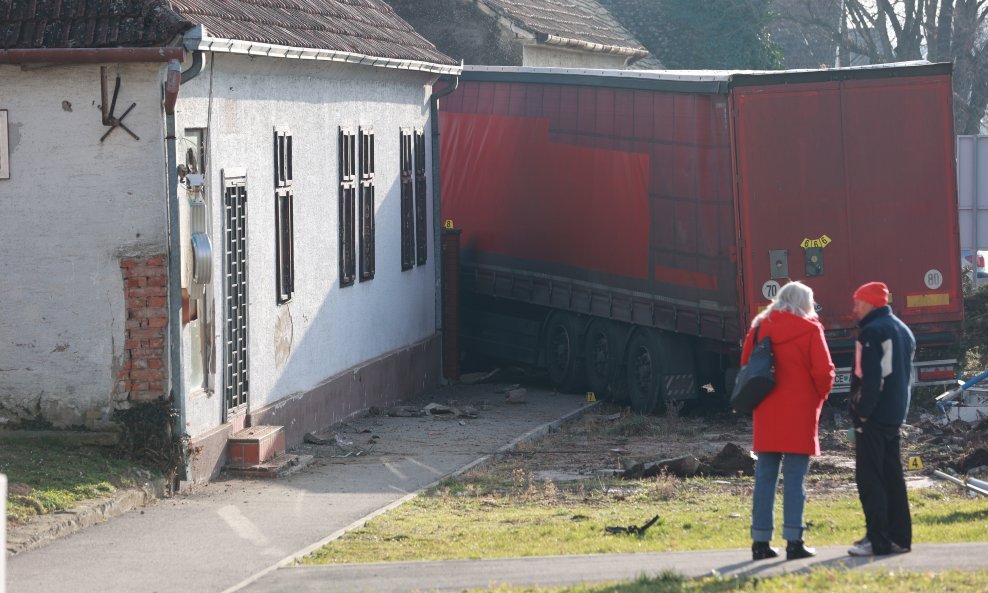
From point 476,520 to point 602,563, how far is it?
7.59 feet

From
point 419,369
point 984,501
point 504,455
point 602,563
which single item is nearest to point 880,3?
point 419,369

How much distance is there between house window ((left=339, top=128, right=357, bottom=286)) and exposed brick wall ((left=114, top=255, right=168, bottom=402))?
5100 millimetres

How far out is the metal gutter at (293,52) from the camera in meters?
12.2

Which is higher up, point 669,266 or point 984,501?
point 669,266

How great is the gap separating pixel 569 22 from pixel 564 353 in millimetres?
12995

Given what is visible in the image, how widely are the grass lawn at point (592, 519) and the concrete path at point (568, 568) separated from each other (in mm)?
328

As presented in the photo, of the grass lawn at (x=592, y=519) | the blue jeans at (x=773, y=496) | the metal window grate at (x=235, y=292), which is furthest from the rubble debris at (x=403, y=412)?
the blue jeans at (x=773, y=496)

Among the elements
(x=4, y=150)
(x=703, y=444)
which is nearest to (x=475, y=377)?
(x=703, y=444)

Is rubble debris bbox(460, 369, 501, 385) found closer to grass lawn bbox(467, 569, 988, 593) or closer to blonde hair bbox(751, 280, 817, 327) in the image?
blonde hair bbox(751, 280, 817, 327)

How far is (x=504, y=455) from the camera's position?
15.8 m

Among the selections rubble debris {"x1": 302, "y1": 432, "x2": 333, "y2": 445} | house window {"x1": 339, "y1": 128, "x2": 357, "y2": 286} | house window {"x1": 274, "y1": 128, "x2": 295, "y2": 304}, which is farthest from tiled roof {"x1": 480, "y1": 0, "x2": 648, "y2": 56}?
rubble debris {"x1": 302, "y1": 432, "x2": 333, "y2": 445}

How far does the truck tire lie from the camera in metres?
20.6

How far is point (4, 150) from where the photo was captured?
40.9 ft

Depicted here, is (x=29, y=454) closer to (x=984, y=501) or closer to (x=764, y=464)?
(x=764, y=464)
